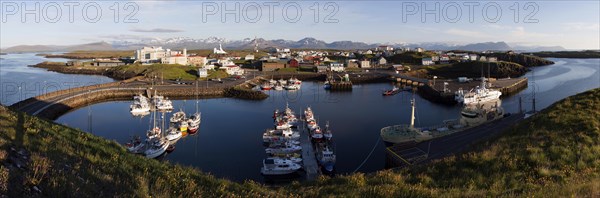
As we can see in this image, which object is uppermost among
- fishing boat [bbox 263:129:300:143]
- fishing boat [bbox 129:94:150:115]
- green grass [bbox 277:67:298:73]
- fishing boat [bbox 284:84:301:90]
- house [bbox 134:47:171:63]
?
house [bbox 134:47:171:63]

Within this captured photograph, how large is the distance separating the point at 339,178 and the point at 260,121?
21.2 metres

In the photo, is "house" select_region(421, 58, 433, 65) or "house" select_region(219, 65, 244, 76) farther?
"house" select_region(421, 58, 433, 65)

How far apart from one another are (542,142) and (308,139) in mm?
13976

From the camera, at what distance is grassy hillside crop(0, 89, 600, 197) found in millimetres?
4230

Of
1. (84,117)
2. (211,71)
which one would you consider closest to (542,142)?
(84,117)

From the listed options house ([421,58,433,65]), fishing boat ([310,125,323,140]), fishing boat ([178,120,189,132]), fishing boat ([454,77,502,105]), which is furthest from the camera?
house ([421,58,433,65])

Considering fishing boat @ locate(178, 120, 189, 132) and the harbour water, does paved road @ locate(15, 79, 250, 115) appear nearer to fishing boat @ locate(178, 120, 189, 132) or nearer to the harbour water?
the harbour water

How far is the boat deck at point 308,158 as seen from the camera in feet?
52.3

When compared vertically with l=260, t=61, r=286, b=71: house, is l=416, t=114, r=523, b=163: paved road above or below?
below

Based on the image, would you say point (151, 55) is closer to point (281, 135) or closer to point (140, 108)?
point (140, 108)

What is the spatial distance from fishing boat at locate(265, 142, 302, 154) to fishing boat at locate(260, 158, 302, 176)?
2.02 meters

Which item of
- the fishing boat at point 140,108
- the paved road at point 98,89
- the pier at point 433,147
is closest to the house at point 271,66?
the paved road at point 98,89

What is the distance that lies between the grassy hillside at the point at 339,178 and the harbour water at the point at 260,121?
935cm

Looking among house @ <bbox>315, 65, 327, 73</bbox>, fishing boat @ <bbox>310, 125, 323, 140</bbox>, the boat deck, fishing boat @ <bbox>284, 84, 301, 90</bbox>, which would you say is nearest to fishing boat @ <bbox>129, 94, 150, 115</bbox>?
the boat deck
